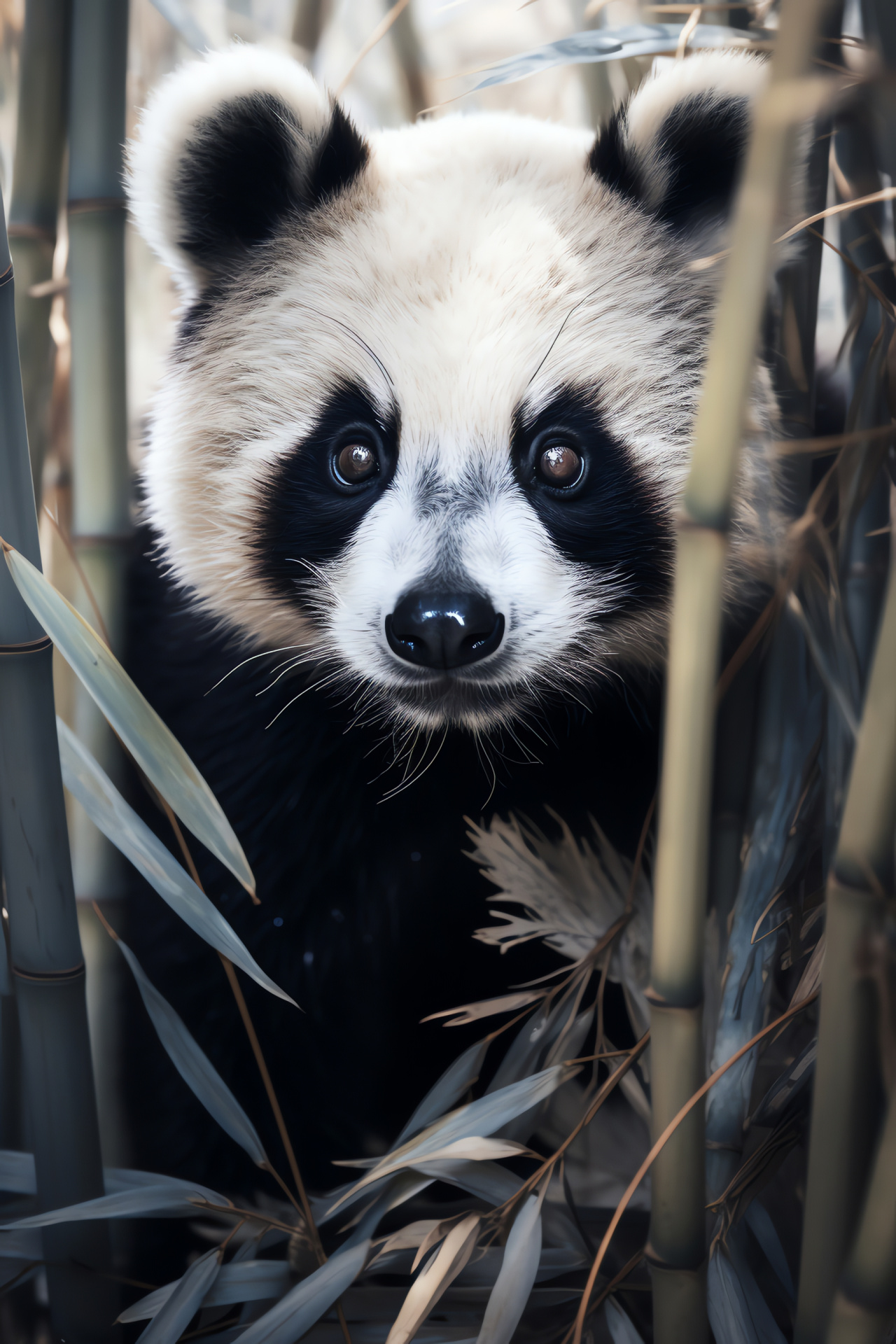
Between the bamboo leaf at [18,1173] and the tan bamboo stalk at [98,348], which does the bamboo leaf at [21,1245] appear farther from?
the tan bamboo stalk at [98,348]

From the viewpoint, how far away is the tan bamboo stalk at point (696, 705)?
46 cm

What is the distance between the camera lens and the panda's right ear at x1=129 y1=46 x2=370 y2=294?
2.40ft

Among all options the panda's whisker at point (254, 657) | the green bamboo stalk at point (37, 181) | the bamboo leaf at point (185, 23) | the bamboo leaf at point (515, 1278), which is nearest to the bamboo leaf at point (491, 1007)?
the bamboo leaf at point (515, 1278)

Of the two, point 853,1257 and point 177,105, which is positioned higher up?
point 177,105

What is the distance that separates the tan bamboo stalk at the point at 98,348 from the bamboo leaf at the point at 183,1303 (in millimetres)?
299

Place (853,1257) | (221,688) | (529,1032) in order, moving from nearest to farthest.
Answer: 1. (853,1257)
2. (529,1032)
3. (221,688)

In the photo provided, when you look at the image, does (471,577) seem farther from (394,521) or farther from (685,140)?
(685,140)

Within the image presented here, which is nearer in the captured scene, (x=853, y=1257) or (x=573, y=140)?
(x=853, y=1257)

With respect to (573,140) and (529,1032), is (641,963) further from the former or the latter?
(573,140)

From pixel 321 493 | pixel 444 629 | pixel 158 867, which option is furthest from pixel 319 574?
pixel 158 867

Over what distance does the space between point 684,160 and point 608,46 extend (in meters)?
0.11

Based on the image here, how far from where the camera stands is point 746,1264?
26.7 inches

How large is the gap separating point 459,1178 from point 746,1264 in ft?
0.71

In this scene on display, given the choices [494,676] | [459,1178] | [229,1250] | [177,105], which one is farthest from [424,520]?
[229,1250]
